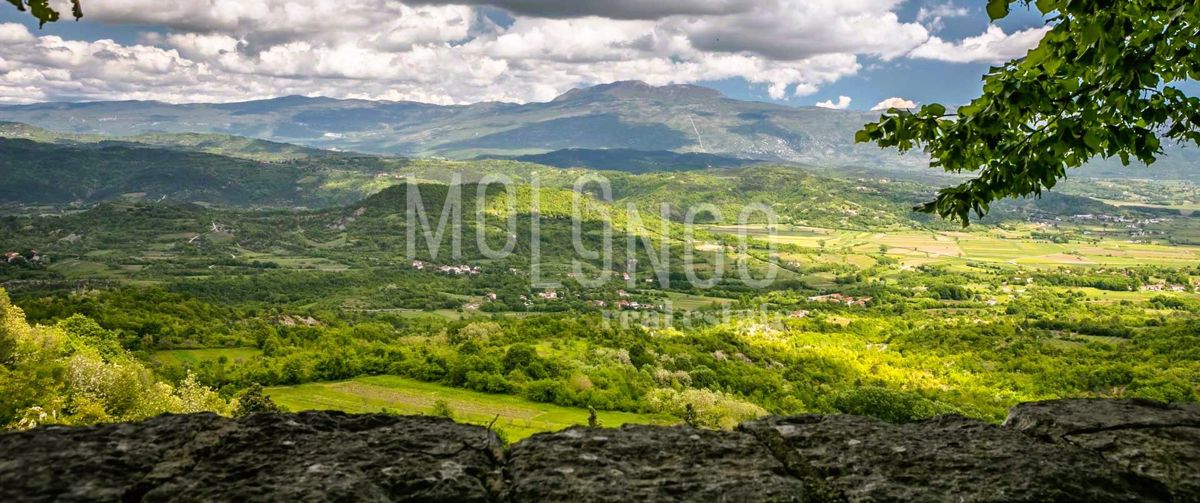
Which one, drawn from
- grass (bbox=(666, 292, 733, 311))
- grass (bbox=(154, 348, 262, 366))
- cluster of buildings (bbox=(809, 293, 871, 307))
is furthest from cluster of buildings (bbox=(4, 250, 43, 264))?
cluster of buildings (bbox=(809, 293, 871, 307))

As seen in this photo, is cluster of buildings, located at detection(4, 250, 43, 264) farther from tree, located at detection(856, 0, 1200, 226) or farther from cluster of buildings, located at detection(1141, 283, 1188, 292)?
cluster of buildings, located at detection(1141, 283, 1188, 292)

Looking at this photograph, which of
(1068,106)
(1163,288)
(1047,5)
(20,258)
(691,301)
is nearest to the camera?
(1047,5)

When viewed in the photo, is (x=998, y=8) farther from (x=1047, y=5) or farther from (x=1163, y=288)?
(x=1163, y=288)

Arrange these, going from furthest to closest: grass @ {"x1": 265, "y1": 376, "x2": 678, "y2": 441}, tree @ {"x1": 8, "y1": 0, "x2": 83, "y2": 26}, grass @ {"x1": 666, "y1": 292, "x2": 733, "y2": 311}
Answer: grass @ {"x1": 666, "y1": 292, "x2": 733, "y2": 311}
grass @ {"x1": 265, "y1": 376, "x2": 678, "y2": 441}
tree @ {"x1": 8, "y1": 0, "x2": 83, "y2": 26}

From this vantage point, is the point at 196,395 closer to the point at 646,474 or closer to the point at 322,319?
the point at 646,474

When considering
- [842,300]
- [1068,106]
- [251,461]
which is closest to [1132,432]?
[1068,106]

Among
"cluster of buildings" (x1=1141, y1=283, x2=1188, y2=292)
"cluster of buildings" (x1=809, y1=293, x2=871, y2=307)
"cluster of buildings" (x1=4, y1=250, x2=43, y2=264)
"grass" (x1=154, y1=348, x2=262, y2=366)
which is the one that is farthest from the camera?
"cluster of buildings" (x1=4, y1=250, x2=43, y2=264)
